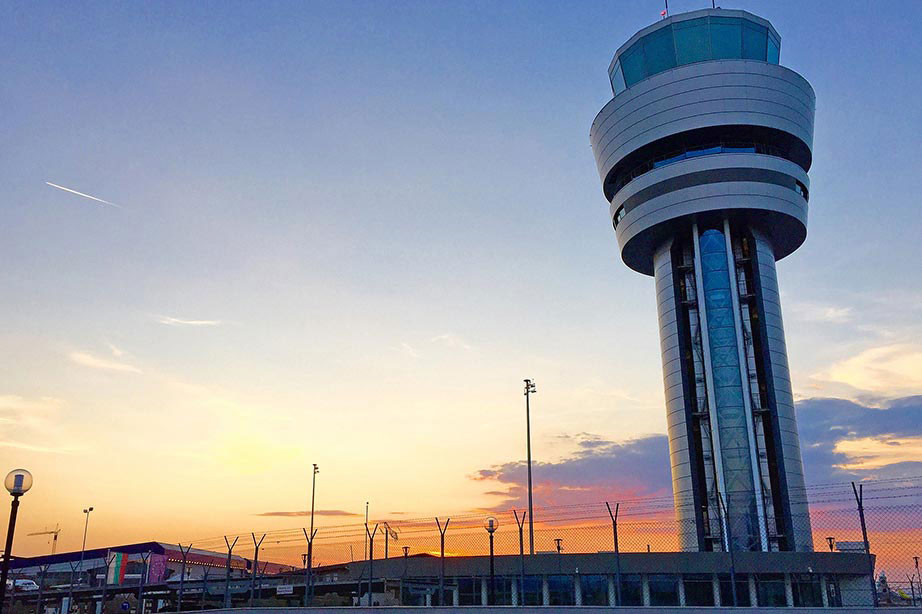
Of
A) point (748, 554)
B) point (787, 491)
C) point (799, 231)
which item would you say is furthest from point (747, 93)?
point (748, 554)

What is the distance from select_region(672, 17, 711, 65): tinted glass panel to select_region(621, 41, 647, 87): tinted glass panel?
3262 mm

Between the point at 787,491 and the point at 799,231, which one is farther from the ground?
the point at 799,231

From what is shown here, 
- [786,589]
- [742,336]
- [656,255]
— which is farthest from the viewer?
[656,255]

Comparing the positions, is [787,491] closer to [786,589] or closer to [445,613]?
[786,589]

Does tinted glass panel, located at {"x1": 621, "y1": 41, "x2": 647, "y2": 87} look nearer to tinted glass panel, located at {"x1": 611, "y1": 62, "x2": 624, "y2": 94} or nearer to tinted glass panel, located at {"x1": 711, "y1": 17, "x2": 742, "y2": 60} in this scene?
tinted glass panel, located at {"x1": 611, "y1": 62, "x2": 624, "y2": 94}

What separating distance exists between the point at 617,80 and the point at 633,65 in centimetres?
276

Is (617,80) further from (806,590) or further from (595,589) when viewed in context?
(595,589)

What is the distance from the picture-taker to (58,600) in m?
72.5

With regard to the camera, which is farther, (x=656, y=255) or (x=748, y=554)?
(x=656, y=255)

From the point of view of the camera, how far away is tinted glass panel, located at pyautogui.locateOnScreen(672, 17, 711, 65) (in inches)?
2562

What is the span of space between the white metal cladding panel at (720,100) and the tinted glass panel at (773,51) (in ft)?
10.2

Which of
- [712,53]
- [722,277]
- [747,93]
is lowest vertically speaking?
[722,277]

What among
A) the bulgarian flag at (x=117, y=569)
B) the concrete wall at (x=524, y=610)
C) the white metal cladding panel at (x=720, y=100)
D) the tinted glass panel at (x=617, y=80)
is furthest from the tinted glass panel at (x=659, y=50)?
the bulgarian flag at (x=117, y=569)

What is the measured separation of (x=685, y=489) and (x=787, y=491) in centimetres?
715
